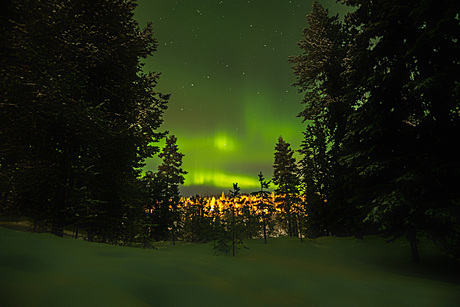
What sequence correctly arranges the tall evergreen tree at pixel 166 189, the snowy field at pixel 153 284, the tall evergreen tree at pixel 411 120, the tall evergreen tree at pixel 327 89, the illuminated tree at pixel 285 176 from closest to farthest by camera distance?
the snowy field at pixel 153 284 → the tall evergreen tree at pixel 411 120 → the tall evergreen tree at pixel 327 89 → the tall evergreen tree at pixel 166 189 → the illuminated tree at pixel 285 176

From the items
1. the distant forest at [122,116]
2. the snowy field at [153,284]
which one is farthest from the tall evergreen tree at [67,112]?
the snowy field at [153,284]

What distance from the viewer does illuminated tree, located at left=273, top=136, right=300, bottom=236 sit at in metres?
40.5

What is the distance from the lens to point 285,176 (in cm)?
4281

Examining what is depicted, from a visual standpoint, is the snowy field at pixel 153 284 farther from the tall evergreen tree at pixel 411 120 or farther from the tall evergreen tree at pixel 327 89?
the tall evergreen tree at pixel 327 89

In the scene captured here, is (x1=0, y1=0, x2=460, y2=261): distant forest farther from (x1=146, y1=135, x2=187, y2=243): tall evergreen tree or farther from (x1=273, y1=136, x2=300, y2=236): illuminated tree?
(x1=273, y1=136, x2=300, y2=236): illuminated tree

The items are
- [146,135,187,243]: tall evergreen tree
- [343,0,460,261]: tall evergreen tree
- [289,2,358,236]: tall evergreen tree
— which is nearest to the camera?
[343,0,460,261]: tall evergreen tree

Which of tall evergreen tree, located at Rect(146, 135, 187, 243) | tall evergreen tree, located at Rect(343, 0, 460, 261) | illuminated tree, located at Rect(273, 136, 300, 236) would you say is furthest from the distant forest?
illuminated tree, located at Rect(273, 136, 300, 236)

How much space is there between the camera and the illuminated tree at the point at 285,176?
133 feet

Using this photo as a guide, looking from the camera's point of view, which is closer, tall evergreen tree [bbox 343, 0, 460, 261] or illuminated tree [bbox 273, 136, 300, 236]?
tall evergreen tree [bbox 343, 0, 460, 261]

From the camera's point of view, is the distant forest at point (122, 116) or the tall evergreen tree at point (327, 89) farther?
the tall evergreen tree at point (327, 89)

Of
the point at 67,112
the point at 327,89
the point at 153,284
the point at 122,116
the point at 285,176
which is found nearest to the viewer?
the point at 153,284

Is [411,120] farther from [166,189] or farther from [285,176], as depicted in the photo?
[285,176]

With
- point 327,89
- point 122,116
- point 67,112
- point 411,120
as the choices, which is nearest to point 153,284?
point 67,112

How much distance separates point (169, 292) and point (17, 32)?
10.9 metres
